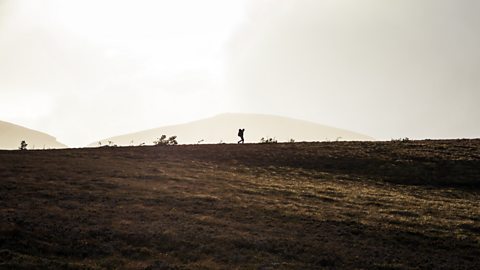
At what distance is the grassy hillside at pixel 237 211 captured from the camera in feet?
64.1

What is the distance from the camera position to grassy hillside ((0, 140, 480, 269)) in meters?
19.5

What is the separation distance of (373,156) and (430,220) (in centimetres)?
2077

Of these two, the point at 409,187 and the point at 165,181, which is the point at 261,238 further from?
the point at 409,187

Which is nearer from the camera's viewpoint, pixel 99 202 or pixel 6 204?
pixel 6 204

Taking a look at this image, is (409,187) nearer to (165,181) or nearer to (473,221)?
(473,221)

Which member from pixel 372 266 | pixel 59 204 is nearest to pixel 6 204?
pixel 59 204

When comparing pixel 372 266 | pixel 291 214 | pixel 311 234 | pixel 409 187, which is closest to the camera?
pixel 372 266

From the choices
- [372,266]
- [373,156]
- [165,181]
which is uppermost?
[373,156]

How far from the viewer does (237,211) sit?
87.6ft

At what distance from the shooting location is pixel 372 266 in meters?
19.3

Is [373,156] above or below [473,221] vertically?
above

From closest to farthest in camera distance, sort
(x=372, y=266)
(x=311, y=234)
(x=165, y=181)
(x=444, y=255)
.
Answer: (x=372, y=266) < (x=444, y=255) < (x=311, y=234) < (x=165, y=181)

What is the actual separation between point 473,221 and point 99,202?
70.9 ft

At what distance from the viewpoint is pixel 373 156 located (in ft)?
155
